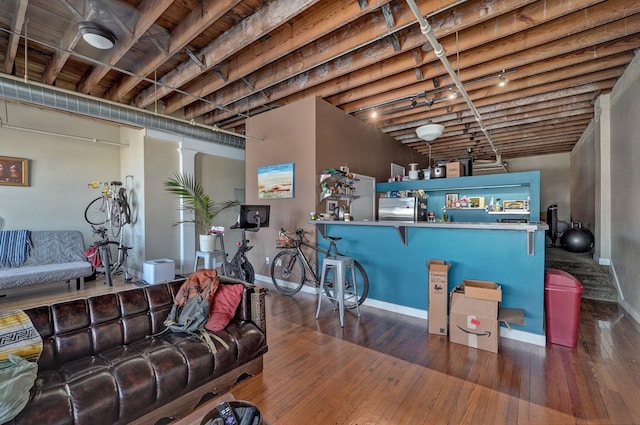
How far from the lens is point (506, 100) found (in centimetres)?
498

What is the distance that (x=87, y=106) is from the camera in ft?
14.2

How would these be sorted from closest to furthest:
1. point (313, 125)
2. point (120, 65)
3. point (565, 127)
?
1. point (120, 65)
2. point (313, 125)
3. point (565, 127)

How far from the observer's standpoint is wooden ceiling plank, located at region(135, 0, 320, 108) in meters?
2.71

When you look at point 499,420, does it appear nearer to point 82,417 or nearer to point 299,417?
point 299,417

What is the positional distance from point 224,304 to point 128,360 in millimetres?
739

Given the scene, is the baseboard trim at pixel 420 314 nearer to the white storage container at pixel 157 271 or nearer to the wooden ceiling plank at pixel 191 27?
the white storage container at pixel 157 271

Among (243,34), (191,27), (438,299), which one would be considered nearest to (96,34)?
(191,27)

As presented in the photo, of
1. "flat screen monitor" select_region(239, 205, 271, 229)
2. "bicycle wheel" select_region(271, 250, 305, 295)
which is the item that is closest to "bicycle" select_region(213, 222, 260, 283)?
"flat screen monitor" select_region(239, 205, 271, 229)

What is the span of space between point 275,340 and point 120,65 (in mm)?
4517

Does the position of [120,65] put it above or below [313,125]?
above

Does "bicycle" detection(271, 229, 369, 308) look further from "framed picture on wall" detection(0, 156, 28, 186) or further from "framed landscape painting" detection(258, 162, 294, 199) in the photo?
"framed picture on wall" detection(0, 156, 28, 186)

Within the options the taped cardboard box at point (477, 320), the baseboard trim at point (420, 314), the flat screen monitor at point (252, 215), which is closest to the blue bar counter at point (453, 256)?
the baseboard trim at point (420, 314)

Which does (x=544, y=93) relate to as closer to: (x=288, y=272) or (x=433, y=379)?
(x=433, y=379)

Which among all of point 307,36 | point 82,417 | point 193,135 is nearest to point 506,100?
point 307,36
